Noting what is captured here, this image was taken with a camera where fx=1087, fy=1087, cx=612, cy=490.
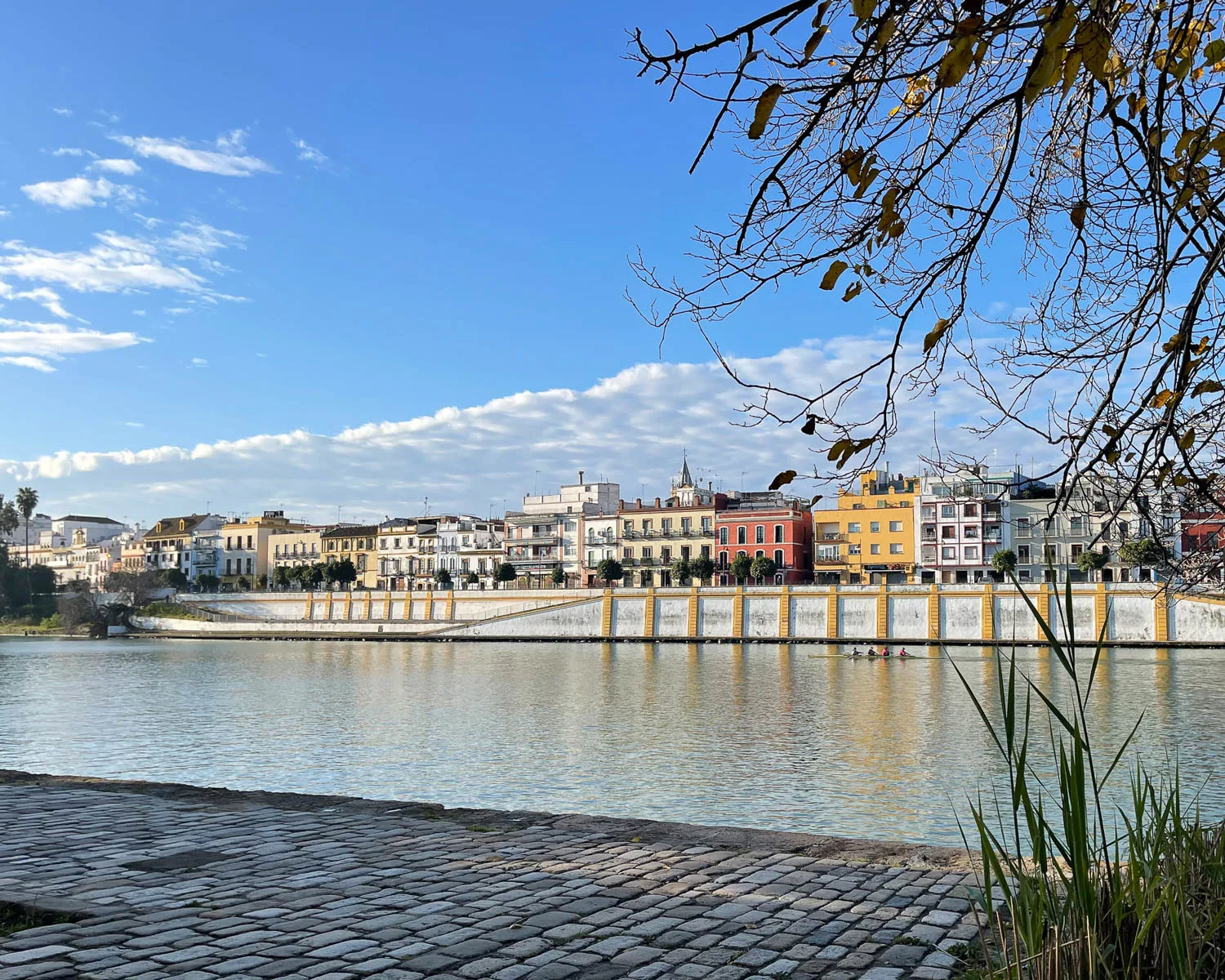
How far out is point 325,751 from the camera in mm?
22797

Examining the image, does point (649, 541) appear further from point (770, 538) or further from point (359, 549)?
point (359, 549)

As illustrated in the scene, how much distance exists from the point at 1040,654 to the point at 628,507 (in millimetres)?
41165

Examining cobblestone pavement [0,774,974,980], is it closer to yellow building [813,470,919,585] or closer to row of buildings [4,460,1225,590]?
row of buildings [4,460,1225,590]

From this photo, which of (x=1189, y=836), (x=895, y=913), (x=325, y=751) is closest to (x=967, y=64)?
(x=1189, y=836)

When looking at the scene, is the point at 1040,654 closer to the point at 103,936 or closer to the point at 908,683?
the point at 908,683

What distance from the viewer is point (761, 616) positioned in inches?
2734

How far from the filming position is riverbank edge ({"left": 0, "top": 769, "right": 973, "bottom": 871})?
7906 millimetres

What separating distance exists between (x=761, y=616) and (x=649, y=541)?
17759mm

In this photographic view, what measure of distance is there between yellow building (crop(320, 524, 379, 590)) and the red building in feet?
120

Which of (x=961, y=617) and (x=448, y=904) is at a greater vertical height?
(x=448, y=904)

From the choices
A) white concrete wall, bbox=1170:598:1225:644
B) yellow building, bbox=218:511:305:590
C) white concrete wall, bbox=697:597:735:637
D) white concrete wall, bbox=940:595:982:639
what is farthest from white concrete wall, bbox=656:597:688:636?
yellow building, bbox=218:511:305:590

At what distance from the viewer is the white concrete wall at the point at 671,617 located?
7169 centimetres

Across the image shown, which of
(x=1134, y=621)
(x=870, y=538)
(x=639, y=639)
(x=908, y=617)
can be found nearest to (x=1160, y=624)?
(x=1134, y=621)

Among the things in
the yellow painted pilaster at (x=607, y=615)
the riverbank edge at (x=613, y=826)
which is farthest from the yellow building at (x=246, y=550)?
the riverbank edge at (x=613, y=826)
